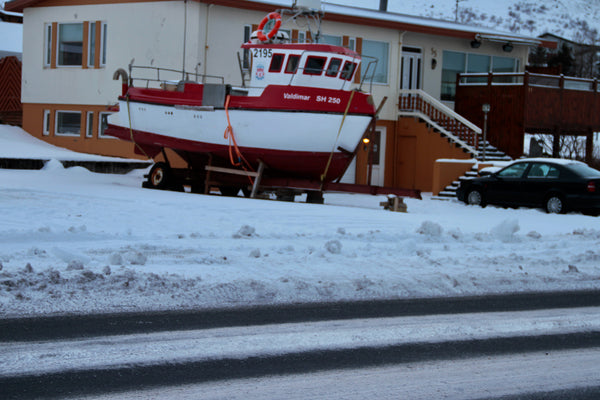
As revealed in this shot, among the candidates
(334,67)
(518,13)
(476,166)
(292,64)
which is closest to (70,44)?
(292,64)

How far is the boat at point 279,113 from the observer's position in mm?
19875

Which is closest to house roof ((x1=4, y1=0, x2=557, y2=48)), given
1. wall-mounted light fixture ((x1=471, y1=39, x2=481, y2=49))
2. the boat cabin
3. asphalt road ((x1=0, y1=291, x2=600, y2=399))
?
wall-mounted light fixture ((x1=471, y1=39, x2=481, y2=49))

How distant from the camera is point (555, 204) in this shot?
2067 centimetres

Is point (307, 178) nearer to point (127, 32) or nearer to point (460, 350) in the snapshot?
point (127, 32)

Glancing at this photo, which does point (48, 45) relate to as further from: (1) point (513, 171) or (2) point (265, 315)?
(2) point (265, 315)

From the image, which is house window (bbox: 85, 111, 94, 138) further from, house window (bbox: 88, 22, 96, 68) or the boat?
the boat

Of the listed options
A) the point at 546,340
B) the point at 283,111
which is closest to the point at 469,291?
the point at 546,340

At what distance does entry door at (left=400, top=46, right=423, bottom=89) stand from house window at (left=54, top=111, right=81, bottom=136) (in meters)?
12.3

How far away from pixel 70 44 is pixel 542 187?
56.9 feet

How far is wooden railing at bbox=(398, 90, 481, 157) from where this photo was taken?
28859mm

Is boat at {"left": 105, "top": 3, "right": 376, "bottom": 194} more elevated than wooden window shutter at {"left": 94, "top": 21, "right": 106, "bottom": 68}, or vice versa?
wooden window shutter at {"left": 94, "top": 21, "right": 106, "bottom": 68}

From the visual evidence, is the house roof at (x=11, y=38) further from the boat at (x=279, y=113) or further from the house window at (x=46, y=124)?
the boat at (x=279, y=113)

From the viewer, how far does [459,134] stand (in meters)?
29.3

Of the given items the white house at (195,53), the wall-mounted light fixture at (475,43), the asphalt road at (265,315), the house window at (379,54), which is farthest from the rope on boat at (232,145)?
the wall-mounted light fixture at (475,43)
